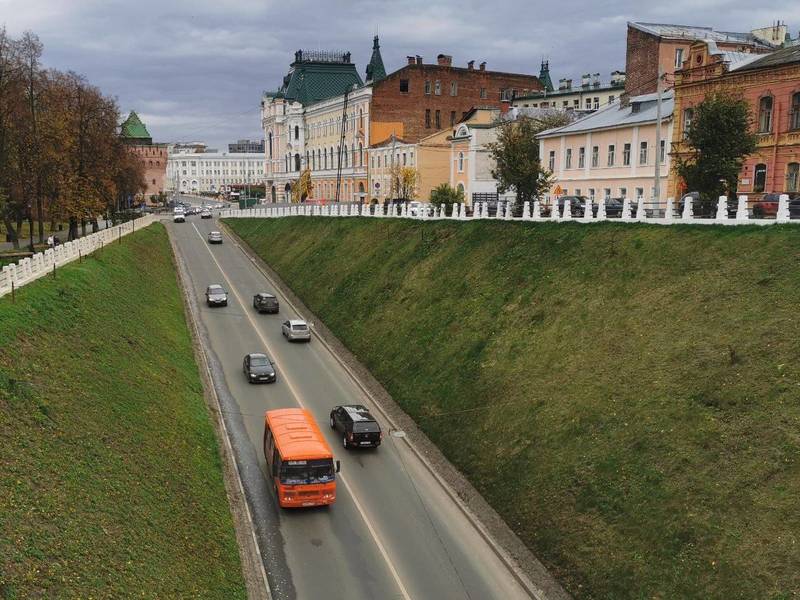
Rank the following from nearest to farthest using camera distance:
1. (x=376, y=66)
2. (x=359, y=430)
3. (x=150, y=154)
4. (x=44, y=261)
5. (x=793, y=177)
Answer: (x=359, y=430), (x=44, y=261), (x=793, y=177), (x=376, y=66), (x=150, y=154)

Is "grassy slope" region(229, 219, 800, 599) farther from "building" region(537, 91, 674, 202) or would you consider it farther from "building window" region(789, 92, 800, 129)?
"building" region(537, 91, 674, 202)

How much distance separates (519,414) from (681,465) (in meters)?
7.58

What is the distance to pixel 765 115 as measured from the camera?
41938mm

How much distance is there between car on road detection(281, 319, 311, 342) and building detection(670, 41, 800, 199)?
26.2 m

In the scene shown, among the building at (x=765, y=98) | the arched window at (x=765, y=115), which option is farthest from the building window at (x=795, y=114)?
the arched window at (x=765, y=115)

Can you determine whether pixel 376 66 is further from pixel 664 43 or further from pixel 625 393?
pixel 625 393

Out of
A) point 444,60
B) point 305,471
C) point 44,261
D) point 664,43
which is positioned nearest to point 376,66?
point 444,60

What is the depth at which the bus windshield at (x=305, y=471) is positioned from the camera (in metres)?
Answer: 23.0

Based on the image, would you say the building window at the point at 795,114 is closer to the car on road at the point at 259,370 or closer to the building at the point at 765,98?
the building at the point at 765,98

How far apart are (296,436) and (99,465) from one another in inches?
278

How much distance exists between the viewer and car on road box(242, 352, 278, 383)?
35.3 meters

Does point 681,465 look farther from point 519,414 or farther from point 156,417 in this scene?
point 156,417

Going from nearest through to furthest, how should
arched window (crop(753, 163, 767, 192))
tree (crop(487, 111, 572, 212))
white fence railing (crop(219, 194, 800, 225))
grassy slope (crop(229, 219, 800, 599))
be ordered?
grassy slope (crop(229, 219, 800, 599))
white fence railing (crop(219, 194, 800, 225))
arched window (crop(753, 163, 767, 192))
tree (crop(487, 111, 572, 212))

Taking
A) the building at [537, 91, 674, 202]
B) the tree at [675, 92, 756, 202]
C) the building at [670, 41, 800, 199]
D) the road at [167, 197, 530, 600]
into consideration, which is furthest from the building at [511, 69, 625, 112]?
the road at [167, 197, 530, 600]
